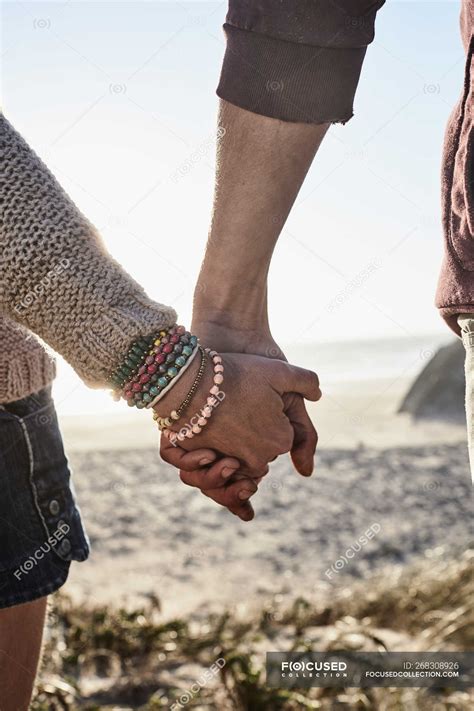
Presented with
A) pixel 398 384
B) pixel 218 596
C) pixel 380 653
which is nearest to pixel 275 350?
pixel 380 653

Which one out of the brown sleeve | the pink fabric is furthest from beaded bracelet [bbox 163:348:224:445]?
the brown sleeve

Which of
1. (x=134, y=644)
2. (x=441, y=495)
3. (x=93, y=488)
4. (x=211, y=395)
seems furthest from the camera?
(x=93, y=488)

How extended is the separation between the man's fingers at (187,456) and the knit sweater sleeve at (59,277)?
358 mm

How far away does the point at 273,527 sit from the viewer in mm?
5211

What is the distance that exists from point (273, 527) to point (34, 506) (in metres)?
3.75

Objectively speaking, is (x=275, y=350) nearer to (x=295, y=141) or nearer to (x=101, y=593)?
(x=295, y=141)

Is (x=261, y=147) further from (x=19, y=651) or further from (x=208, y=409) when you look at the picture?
(x=19, y=651)

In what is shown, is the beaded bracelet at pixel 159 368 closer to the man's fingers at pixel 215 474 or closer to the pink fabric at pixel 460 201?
the man's fingers at pixel 215 474

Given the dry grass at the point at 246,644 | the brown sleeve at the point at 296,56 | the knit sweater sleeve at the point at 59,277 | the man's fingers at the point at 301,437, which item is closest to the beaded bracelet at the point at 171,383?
the knit sweater sleeve at the point at 59,277

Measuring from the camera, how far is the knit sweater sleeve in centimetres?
131

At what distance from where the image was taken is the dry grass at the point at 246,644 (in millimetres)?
2273

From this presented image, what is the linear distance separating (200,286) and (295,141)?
0.45m

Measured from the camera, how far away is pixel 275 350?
2.06 meters

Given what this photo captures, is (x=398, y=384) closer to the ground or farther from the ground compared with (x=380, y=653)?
closer to the ground
